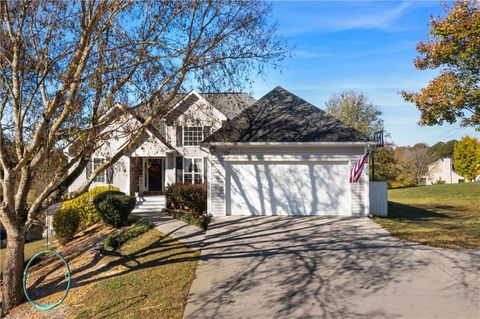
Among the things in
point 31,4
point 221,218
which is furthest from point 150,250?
point 31,4

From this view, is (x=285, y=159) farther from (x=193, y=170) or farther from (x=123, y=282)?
(x=123, y=282)

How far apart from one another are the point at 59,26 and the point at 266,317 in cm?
686

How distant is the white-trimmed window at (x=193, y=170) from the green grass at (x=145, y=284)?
864cm

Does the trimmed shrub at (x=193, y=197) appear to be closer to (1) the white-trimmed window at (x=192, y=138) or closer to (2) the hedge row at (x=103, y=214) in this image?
(2) the hedge row at (x=103, y=214)

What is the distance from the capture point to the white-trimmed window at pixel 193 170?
64.1ft

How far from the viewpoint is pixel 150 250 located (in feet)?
33.7

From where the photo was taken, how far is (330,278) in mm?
7426

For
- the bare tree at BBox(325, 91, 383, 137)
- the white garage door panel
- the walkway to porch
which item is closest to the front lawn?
the walkway to porch

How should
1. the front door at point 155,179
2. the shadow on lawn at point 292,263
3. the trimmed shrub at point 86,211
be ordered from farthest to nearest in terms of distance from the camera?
1. the front door at point 155,179
2. the trimmed shrub at point 86,211
3. the shadow on lawn at point 292,263

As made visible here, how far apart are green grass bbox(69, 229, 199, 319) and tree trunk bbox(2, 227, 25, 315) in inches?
64.9

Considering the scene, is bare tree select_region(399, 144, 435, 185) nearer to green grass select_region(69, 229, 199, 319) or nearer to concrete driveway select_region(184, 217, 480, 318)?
concrete driveway select_region(184, 217, 480, 318)

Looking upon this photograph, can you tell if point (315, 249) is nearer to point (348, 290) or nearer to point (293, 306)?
point (348, 290)

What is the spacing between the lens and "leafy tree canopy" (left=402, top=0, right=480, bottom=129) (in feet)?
41.8

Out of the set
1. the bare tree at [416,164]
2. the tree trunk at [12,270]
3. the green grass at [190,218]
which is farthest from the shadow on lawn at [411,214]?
the bare tree at [416,164]
